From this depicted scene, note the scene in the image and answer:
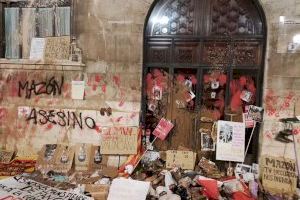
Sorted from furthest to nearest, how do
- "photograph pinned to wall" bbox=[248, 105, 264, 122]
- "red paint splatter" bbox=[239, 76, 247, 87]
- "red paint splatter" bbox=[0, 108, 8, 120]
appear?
1. "red paint splatter" bbox=[0, 108, 8, 120]
2. "red paint splatter" bbox=[239, 76, 247, 87]
3. "photograph pinned to wall" bbox=[248, 105, 264, 122]

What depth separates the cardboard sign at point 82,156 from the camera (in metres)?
6.35

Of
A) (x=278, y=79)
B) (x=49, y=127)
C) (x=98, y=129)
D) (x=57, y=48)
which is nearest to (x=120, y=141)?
(x=98, y=129)

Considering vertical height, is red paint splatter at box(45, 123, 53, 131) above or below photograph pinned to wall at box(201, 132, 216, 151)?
above

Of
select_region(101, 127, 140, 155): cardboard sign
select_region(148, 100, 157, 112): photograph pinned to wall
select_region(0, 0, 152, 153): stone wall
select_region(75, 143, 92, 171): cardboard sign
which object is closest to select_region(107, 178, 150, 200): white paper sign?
select_region(101, 127, 140, 155): cardboard sign

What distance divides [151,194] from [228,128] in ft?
6.32

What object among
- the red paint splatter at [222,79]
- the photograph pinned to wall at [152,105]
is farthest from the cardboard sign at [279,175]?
the photograph pinned to wall at [152,105]

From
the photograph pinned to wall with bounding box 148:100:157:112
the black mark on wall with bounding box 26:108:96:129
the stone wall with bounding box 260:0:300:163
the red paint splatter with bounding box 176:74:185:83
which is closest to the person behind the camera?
the stone wall with bounding box 260:0:300:163

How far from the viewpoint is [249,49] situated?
5.93 metres

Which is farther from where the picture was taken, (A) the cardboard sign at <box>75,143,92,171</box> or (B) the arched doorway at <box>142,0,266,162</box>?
(A) the cardboard sign at <box>75,143,92,171</box>

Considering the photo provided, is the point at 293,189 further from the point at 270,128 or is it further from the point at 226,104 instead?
the point at 226,104

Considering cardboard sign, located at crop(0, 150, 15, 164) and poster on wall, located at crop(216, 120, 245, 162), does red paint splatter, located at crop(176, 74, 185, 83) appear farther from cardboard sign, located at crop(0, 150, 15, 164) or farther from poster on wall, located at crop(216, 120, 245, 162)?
cardboard sign, located at crop(0, 150, 15, 164)

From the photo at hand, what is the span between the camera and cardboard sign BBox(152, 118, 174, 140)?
6281 millimetres

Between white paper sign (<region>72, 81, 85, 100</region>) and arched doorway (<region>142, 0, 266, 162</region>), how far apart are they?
1.31 meters

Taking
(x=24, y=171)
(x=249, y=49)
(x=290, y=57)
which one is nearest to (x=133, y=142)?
(x=24, y=171)
